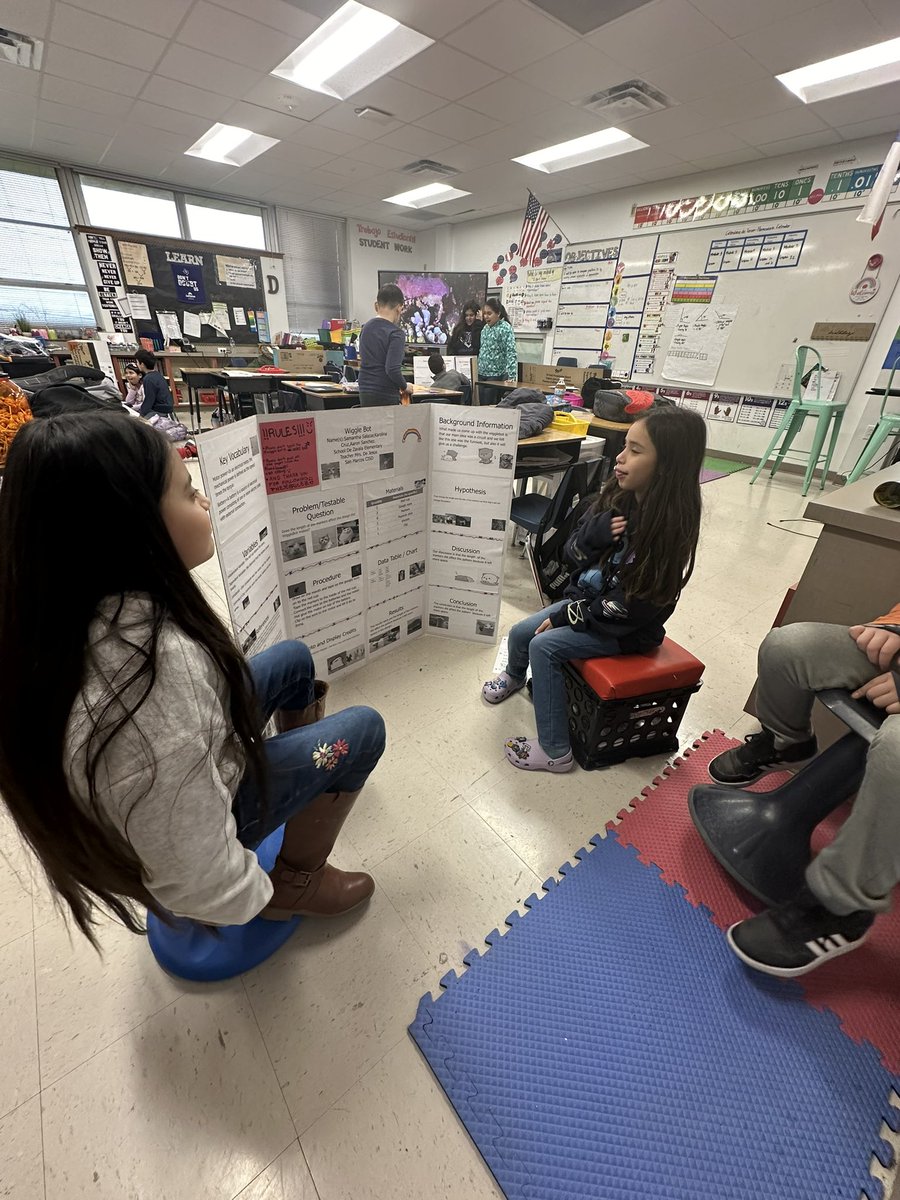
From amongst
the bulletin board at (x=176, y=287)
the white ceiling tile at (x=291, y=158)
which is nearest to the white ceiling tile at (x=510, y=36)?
the white ceiling tile at (x=291, y=158)

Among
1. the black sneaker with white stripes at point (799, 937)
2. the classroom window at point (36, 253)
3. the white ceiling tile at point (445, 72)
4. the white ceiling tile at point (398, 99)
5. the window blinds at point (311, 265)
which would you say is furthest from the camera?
the window blinds at point (311, 265)

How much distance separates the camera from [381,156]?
5031mm

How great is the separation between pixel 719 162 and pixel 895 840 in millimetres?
6322

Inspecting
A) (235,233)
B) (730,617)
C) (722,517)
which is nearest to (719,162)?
(722,517)

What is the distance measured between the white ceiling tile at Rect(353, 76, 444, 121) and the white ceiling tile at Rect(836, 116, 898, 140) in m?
3.26

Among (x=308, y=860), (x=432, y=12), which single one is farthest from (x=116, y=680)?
(x=432, y=12)

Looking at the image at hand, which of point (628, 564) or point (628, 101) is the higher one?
point (628, 101)

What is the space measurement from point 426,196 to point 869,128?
15.9ft

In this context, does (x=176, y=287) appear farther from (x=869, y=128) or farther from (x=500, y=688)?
(x=500, y=688)

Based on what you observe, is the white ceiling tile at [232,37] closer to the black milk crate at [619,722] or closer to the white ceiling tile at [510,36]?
the white ceiling tile at [510,36]

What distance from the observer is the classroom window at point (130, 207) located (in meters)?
5.94

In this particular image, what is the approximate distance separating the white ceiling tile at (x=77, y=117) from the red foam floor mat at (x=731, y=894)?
643 centimetres

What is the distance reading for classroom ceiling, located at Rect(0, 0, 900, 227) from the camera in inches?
107

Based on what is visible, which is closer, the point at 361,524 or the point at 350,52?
the point at 361,524
